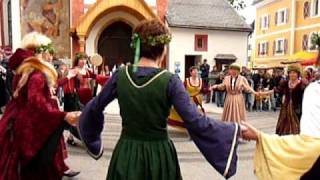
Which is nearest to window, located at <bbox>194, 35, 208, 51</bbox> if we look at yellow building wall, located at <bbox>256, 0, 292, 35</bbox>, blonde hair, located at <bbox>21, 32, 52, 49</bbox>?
yellow building wall, located at <bbox>256, 0, 292, 35</bbox>

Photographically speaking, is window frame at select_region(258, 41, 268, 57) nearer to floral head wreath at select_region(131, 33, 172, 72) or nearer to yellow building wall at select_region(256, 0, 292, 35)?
yellow building wall at select_region(256, 0, 292, 35)

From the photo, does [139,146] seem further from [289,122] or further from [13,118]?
[289,122]

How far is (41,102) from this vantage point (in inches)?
155

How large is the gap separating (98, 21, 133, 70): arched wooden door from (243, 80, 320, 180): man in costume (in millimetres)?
21474

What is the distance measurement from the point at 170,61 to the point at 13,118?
2062 cm

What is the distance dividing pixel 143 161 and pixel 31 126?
1365 mm

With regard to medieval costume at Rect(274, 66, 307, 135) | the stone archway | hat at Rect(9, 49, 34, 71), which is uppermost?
the stone archway

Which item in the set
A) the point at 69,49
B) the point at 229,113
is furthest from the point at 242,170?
the point at 69,49

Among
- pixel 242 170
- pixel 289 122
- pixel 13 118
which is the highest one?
pixel 13 118

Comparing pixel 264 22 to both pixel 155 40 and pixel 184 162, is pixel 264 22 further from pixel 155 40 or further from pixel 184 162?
pixel 155 40

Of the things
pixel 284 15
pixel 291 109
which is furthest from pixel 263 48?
pixel 291 109

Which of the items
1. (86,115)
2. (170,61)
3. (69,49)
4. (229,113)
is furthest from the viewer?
(170,61)

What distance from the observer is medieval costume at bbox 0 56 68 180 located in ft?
13.1

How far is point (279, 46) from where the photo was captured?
41.5 meters
